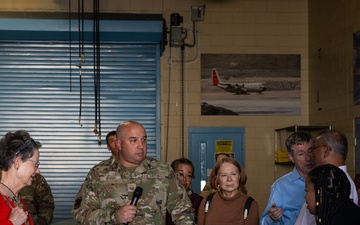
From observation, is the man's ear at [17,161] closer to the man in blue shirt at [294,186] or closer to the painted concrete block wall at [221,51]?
the man in blue shirt at [294,186]

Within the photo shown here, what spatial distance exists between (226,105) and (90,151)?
82.7 inches

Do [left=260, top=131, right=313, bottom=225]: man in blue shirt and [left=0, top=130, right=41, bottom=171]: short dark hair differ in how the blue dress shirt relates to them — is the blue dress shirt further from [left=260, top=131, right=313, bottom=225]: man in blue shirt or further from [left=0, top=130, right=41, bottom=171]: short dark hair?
[left=0, top=130, right=41, bottom=171]: short dark hair

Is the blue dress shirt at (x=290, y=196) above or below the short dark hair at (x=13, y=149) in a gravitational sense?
below

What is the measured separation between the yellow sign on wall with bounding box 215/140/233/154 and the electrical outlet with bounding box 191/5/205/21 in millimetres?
1798

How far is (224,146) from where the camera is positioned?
36.1ft

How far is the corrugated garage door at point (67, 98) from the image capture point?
1104cm

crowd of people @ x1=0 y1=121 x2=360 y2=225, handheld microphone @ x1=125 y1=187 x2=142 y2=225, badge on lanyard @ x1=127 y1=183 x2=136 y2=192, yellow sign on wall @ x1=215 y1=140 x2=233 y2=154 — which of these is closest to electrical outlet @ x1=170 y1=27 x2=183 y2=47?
yellow sign on wall @ x1=215 y1=140 x2=233 y2=154

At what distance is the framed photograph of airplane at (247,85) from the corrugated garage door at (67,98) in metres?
0.80

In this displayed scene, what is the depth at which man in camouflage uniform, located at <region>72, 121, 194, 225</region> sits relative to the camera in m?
5.38

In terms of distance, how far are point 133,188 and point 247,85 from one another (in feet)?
19.1

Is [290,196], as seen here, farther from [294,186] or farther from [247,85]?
[247,85]

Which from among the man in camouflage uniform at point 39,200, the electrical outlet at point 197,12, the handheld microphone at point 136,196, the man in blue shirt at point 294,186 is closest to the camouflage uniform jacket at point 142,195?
the handheld microphone at point 136,196

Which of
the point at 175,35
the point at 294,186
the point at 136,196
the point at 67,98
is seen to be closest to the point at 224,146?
the point at 175,35

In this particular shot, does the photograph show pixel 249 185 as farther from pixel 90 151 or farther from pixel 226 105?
pixel 90 151
